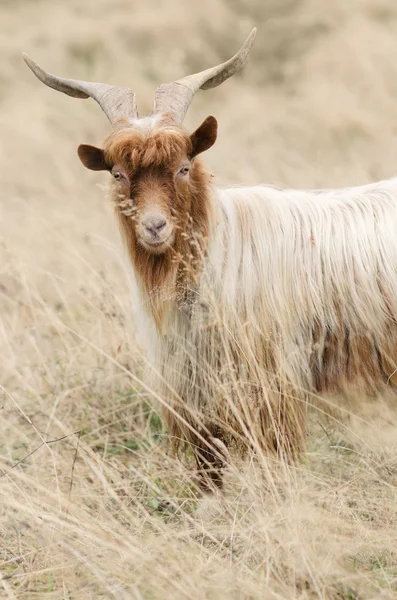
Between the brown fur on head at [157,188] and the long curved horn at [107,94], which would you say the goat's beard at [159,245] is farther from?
the long curved horn at [107,94]

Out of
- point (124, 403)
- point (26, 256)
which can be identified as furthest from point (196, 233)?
point (26, 256)

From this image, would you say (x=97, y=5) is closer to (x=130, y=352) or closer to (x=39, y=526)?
(x=130, y=352)

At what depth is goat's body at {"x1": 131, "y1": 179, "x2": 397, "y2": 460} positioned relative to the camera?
388 cm

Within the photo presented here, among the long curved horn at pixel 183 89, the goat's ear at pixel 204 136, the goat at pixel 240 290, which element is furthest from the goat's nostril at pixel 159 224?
the long curved horn at pixel 183 89

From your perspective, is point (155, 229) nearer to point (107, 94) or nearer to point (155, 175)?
point (155, 175)

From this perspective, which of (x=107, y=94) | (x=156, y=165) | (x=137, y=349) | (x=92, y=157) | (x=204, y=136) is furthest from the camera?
(x=137, y=349)

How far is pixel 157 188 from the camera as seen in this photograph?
12.1 feet

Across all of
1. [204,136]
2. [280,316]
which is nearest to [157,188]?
[204,136]

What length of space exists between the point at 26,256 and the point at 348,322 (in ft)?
11.3

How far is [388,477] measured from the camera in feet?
11.9

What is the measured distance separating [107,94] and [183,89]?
1.26 ft

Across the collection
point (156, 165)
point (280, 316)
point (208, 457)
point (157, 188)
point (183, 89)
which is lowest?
point (208, 457)

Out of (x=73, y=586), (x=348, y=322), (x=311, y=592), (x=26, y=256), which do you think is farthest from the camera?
(x=26, y=256)

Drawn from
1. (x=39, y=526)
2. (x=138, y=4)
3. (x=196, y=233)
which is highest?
(x=138, y=4)
